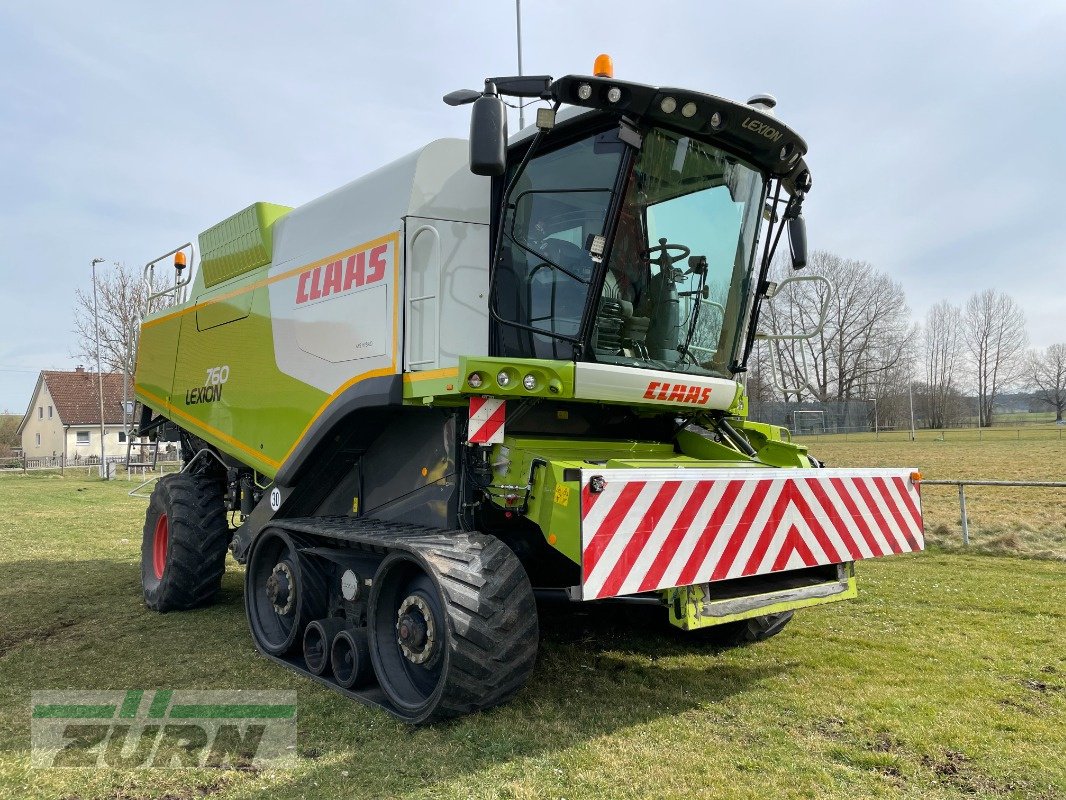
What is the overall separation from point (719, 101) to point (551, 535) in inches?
91.3

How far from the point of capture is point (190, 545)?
663cm

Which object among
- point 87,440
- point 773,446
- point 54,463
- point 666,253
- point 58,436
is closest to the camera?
point 666,253

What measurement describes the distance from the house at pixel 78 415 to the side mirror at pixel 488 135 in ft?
161

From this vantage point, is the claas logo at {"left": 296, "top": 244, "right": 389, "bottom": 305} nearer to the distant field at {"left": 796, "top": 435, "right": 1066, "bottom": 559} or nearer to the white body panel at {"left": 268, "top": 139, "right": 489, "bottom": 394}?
the white body panel at {"left": 268, "top": 139, "right": 489, "bottom": 394}

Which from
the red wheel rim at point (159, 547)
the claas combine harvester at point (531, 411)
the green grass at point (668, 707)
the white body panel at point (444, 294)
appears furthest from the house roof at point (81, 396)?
the white body panel at point (444, 294)

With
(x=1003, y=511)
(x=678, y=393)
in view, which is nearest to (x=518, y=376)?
(x=678, y=393)

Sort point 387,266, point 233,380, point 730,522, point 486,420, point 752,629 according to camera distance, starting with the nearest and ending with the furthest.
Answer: point 730,522
point 486,420
point 387,266
point 752,629
point 233,380

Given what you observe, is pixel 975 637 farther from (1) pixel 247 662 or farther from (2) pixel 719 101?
(1) pixel 247 662

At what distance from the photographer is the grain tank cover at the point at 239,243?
20.4 ft

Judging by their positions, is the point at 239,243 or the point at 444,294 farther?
the point at 239,243

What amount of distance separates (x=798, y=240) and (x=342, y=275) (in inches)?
114

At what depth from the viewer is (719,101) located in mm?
4109

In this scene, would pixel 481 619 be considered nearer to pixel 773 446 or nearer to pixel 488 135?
pixel 488 135

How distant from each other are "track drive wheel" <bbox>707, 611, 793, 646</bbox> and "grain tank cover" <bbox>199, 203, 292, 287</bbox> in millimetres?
4192
